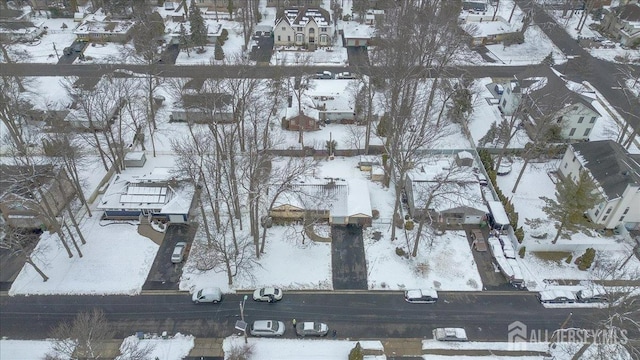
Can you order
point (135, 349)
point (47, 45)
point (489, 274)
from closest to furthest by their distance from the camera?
1. point (135, 349)
2. point (489, 274)
3. point (47, 45)

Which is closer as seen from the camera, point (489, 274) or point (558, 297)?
point (558, 297)

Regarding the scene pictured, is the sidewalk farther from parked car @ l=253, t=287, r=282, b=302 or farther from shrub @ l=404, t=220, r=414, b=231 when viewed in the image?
parked car @ l=253, t=287, r=282, b=302

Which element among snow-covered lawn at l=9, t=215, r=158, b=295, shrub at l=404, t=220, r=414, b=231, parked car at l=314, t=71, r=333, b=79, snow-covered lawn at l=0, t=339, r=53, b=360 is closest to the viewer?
snow-covered lawn at l=0, t=339, r=53, b=360

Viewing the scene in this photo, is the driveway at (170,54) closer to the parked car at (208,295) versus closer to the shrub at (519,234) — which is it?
the parked car at (208,295)

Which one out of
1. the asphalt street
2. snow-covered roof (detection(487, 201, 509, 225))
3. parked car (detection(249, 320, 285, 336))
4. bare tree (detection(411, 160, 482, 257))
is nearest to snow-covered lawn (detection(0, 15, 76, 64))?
the asphalt street

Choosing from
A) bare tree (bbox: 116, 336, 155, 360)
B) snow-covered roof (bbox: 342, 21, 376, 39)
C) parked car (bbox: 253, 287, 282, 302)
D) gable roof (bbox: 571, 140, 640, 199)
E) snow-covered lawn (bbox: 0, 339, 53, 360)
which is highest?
snow-covered roof (bbox: 342, 21, 376, 39)

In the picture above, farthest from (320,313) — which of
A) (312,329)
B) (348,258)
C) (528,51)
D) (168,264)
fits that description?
(528,51)

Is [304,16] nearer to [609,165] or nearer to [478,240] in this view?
[478,240]

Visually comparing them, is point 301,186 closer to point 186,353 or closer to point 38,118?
point 186,353
